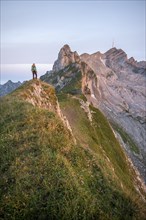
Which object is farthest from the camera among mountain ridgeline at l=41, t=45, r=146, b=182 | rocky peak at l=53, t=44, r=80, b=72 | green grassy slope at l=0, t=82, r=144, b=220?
rocky peak at l=53, t=44, r=80, b=72

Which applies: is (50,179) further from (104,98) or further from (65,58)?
(65,58)

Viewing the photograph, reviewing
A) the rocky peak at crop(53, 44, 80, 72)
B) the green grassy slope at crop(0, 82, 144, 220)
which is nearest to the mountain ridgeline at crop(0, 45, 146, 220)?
the green grassy slope at crop(0, 82, 144, 220)

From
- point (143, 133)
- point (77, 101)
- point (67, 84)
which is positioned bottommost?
point (143, 133)

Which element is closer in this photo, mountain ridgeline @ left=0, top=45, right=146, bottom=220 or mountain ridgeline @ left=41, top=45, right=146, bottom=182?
mountain ridgeline @ left=0, top=45, right=146, bottom=220

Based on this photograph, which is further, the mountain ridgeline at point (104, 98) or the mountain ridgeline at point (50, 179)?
the mountain ridgeline at point (104, 98)

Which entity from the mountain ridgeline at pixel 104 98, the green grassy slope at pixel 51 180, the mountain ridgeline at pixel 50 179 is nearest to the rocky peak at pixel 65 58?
the mountain ridgeline at pixel 104 98

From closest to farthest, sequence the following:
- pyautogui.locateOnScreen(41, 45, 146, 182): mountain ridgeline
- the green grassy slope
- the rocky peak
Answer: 1. the green grassy slope
2. pyautogui.locateOnScreen(41, 45, 146, 182): mountain ridgeline
3. the rocky peak

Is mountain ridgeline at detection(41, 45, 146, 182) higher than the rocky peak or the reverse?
the reverse

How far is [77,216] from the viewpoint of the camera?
45.1 ft

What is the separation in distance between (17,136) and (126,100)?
181 m

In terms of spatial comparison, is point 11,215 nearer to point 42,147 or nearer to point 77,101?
point 42,147

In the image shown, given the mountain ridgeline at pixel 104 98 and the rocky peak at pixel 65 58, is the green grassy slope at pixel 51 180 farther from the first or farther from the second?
the rocky peak at pixel 65 58

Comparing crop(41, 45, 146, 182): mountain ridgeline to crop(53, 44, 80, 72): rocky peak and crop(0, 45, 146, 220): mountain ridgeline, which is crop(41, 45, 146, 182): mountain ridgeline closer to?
crop(53, 44, 80, 72): rocky peak

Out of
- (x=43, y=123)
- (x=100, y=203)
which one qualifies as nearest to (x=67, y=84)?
(x=43, y=123)
